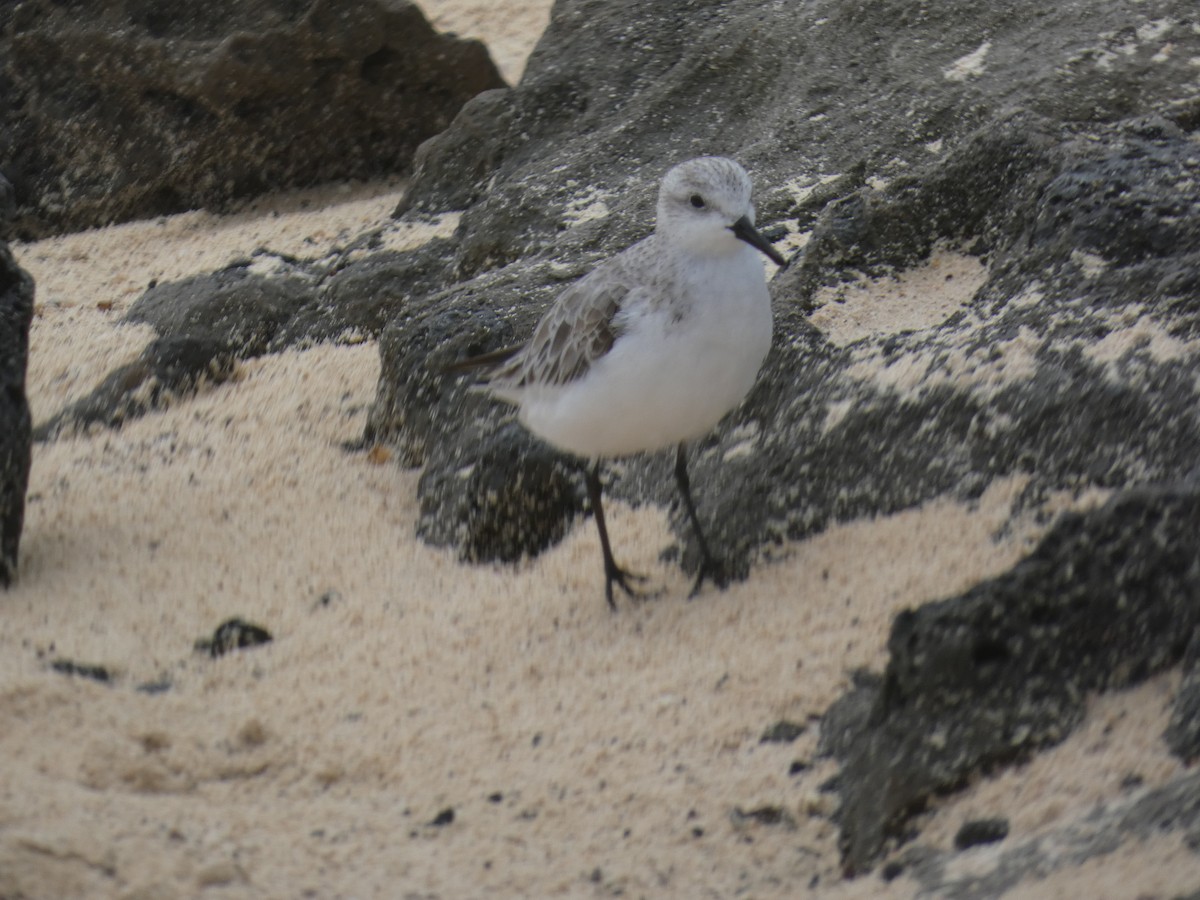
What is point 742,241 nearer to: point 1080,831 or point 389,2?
point 1080,831

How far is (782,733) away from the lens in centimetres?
332

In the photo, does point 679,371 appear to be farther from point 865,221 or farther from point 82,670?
point 82,670

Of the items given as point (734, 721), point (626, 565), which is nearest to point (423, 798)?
point (734, 721)

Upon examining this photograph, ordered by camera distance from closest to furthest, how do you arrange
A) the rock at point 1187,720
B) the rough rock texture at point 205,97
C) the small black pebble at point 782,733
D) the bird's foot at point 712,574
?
the rock at point 1187,720, the small black pebble at point 782,733, the bird's foot at point 712,574, the rough rock texture at point 205,97

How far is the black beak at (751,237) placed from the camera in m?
3.85

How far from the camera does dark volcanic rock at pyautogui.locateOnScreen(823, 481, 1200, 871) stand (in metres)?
2.87

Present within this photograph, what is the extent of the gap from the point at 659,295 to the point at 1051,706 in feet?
4.89

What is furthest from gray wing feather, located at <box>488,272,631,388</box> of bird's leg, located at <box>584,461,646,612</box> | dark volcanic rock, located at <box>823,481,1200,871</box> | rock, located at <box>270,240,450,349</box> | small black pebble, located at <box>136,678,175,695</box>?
rock, located at <box>270,240,450,349</box>

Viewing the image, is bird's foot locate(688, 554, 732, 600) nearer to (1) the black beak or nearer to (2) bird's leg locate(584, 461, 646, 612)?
(2) bird's leg locate(584, 461, 646, 612)

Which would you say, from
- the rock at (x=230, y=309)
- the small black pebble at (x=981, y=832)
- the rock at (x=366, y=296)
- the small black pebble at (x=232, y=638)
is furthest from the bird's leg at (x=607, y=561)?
the rock at (x=230, y=309)

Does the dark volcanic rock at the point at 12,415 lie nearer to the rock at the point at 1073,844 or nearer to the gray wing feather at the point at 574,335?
the gray wing feather at the point at 574,335

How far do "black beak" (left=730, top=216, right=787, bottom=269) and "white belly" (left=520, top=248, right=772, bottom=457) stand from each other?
72 mm

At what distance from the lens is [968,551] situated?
11.7 ft

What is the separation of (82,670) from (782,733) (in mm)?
1767
